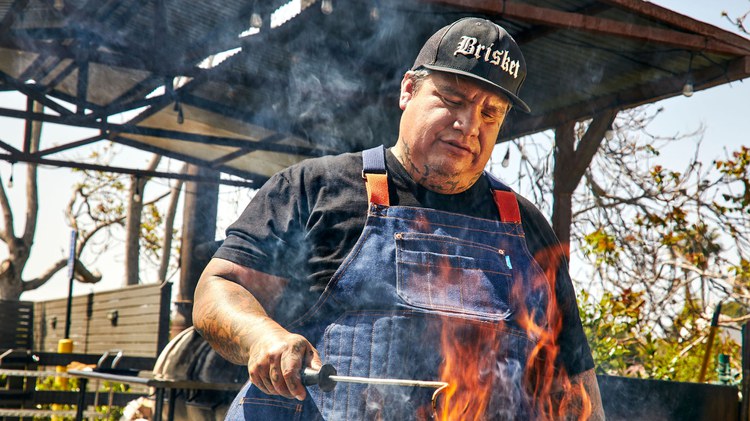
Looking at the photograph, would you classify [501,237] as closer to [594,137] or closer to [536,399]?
[536,399]

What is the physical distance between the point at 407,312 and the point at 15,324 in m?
10.8

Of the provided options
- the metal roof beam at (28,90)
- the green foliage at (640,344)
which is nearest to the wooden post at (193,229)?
the metal roof beam at (28,90)

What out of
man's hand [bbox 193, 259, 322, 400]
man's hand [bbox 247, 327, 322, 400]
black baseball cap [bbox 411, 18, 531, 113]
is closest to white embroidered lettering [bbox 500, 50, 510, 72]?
black baseball cap [bbox 411, 18, 531, 113]

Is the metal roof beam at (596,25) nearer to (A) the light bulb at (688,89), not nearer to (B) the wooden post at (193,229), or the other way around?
(A) the light bulb at (688,89)

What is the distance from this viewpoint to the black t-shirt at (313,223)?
1.98m

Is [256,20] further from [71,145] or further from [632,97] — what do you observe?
[71,145]

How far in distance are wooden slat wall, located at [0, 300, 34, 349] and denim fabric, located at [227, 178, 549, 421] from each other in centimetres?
1049

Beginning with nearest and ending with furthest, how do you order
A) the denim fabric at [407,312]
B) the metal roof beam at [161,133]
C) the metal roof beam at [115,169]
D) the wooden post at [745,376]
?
the denim fabric at [407,312], the wooden post at [745,376], the metal roof beam at [161,133], the metal roof beam at [115,169]

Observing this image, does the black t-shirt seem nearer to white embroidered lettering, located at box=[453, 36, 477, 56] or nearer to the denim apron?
the denim apron

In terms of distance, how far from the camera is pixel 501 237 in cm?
218

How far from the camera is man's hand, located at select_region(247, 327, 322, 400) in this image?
5.16 ft

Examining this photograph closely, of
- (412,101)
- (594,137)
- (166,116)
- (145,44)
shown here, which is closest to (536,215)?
(412,101)

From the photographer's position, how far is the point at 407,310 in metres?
1.96

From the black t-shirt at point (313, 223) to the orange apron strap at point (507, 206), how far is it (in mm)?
35
